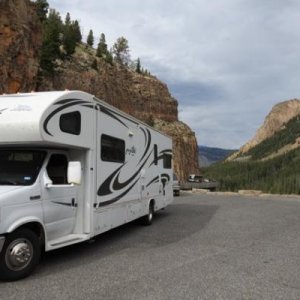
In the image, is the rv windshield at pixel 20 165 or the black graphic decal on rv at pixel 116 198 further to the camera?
the black graphic decal on rv at pixel 116 198

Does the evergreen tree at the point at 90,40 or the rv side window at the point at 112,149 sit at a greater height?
the evergreen tree at the point at 90,40

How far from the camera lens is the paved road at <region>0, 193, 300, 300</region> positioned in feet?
22.2

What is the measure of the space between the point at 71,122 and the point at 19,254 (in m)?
2.66

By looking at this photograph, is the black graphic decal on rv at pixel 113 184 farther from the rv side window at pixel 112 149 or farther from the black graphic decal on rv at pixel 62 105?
the black graphic decal on rv at pixel 62 105

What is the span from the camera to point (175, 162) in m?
88.2

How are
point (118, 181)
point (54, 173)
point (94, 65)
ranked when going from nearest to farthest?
1. point (54, 173)
2. point (118, 181)
3. point (94, 65)

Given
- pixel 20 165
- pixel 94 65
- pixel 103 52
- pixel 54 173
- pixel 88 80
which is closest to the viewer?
pixel 20 165

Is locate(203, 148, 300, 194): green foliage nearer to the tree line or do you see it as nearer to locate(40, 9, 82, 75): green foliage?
the tree line

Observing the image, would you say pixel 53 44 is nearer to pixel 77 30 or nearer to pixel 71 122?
pixel 77 30

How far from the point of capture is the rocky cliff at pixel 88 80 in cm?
3077

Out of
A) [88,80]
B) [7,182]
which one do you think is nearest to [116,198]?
[7,182]

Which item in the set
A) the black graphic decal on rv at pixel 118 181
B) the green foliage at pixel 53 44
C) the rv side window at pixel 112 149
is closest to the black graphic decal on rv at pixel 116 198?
the black graphic decal on rv at pixel 118 181

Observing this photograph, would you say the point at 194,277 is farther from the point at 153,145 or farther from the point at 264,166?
the point at 264,166

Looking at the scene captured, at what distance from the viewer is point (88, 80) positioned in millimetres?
66938
